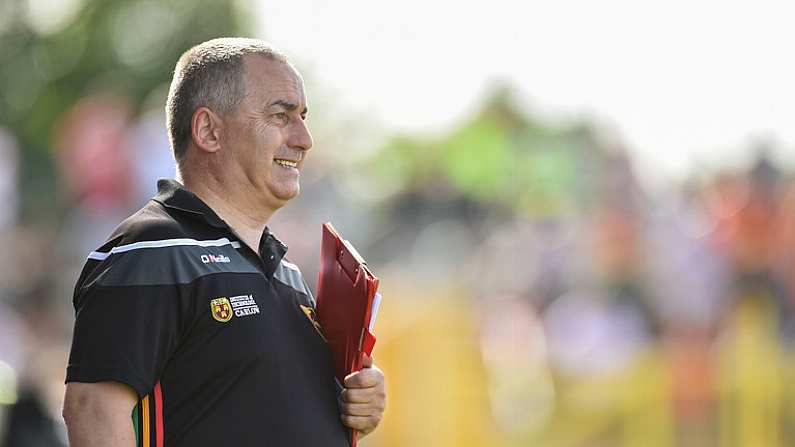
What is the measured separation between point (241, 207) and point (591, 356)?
950 centimetres

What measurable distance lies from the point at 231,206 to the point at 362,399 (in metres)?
0.62

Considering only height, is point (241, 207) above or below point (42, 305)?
above

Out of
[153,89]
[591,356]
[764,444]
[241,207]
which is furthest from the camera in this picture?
[153,89]

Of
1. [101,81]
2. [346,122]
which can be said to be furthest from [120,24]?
[346,122]

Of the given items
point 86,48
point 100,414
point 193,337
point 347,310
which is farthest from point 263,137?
point 86,48

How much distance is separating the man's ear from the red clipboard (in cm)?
47

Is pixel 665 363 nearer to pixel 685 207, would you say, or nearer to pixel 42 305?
pixel 685 207

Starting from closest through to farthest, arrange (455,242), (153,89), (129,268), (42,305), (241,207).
Answer: (129,268)
(241,207)
(42,305)
(455,242)
(153,89)

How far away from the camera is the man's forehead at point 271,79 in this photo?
3.95m

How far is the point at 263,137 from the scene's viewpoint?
3943 mm

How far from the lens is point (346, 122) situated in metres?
39.4

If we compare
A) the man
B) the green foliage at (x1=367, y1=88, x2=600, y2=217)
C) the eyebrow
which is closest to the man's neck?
the man

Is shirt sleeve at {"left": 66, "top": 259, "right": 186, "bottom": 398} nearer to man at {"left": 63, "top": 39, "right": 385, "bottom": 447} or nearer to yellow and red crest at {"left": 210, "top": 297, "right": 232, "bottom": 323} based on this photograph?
man at {"left": 63, "top": 39, "right": 385, "bottom": 447}

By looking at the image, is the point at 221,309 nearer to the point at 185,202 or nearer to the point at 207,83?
the point at 185,202
